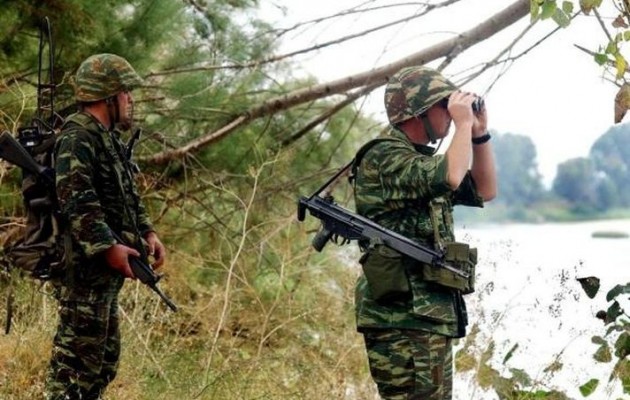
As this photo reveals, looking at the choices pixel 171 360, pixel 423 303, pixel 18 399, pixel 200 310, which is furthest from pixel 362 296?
pixel 200 310

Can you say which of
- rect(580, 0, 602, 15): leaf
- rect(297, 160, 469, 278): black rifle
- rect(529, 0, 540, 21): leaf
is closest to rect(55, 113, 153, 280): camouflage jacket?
rect(297, 160, 469, 278): black rifle

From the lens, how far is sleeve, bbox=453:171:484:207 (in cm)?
318

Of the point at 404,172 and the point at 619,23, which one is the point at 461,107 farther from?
the point at 619,23

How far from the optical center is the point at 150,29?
568 centimetres

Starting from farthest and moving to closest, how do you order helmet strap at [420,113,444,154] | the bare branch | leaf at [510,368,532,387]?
the bare branch
leaf at [510,368,532,387]
helmet strap at [420,113,444,154]

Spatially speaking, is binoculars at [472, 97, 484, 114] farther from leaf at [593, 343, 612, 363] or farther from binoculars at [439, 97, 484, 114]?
leaf at [593, 343, 612, 363]

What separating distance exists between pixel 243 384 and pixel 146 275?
1042 mm

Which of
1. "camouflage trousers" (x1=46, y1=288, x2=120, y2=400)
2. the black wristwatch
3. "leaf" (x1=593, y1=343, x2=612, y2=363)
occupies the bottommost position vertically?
"camouflage trousers" (x1=46, y1=288, x2=120, y2=400)

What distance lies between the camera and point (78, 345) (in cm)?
329

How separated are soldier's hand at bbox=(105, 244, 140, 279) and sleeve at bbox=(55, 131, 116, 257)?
3 cm

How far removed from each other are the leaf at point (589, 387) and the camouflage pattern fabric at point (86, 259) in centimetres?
174

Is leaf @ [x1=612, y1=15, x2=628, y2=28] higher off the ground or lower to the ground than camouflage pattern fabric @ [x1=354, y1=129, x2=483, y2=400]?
higher

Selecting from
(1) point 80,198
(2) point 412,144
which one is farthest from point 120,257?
(2) point 412,144

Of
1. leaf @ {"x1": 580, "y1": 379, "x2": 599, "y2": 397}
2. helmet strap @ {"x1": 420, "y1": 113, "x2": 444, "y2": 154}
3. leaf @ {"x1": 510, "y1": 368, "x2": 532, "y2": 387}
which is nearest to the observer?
helmet strap @ {"x1": 420, "y1": 113, "x2": 444, "y2": 154}
